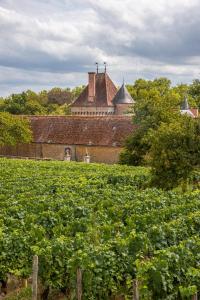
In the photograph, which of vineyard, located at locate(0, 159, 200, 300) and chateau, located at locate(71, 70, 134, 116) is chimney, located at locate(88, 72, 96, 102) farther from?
vineyard, located at locate(0, 159, 200, 300)

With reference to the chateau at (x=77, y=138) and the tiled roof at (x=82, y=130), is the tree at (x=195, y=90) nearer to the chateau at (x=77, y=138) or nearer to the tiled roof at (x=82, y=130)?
the chateau at (x=77, y=138)

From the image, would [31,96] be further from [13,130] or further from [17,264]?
[17,264]

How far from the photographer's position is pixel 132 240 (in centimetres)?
1209

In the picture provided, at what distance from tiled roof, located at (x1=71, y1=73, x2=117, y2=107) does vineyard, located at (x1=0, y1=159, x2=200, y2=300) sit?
48217 mm

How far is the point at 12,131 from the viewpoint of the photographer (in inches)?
1959

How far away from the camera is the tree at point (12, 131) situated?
49344 millimetres

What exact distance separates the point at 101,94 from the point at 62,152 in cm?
1997

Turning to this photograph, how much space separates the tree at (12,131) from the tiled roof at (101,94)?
62.8 ft

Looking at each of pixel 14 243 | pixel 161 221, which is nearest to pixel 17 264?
pixel 14 243

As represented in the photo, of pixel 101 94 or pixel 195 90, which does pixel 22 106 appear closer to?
Answer: pixel 101 94

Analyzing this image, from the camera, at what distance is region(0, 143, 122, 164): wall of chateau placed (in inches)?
1893

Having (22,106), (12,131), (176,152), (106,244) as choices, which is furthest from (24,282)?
(22,106)

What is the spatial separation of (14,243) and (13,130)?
38333 millimetres

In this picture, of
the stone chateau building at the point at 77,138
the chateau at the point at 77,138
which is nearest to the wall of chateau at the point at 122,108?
the stone chateau building at the point at 77,138
